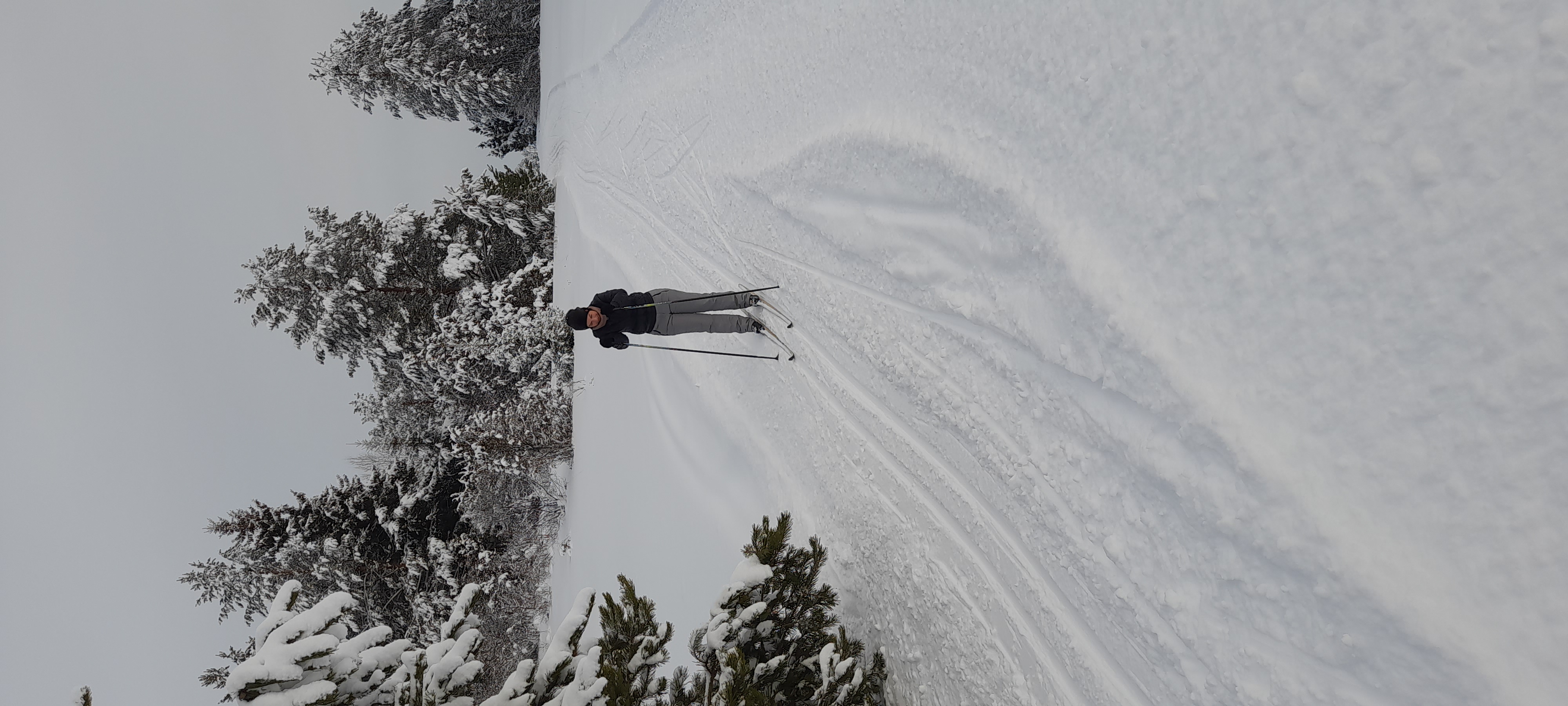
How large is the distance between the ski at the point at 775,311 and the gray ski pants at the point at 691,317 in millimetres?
161

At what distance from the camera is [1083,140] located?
11.5ft

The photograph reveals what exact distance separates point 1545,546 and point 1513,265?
0.89m

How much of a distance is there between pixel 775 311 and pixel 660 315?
3.15 ft

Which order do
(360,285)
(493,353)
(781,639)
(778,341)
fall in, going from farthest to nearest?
(360,285)
(493,353)
(778,341)
(781,639)

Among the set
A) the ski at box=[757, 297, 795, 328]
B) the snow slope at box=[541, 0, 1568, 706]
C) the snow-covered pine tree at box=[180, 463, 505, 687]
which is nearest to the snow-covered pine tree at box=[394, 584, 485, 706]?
the snow slope at box=[541, 0, 1568, 706]

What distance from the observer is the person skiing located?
17.8 feet

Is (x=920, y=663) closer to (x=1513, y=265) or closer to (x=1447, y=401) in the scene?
(x=1447, y=401)

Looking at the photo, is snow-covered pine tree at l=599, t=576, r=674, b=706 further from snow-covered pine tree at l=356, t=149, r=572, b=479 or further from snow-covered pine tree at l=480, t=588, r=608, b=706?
snow-covered pine tree at l=356, t=149, r=572, b=479

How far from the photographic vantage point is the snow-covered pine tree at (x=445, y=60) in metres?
17.7

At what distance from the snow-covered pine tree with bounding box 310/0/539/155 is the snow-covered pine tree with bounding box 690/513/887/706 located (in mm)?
17728

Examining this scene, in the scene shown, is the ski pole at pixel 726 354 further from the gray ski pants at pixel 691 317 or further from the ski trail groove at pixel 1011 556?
the ski trail groove at pixel 1011 556

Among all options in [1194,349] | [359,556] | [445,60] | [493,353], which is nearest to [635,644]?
[1194,349]

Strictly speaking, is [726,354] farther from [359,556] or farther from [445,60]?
[445,60]

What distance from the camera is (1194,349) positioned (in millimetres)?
2994
